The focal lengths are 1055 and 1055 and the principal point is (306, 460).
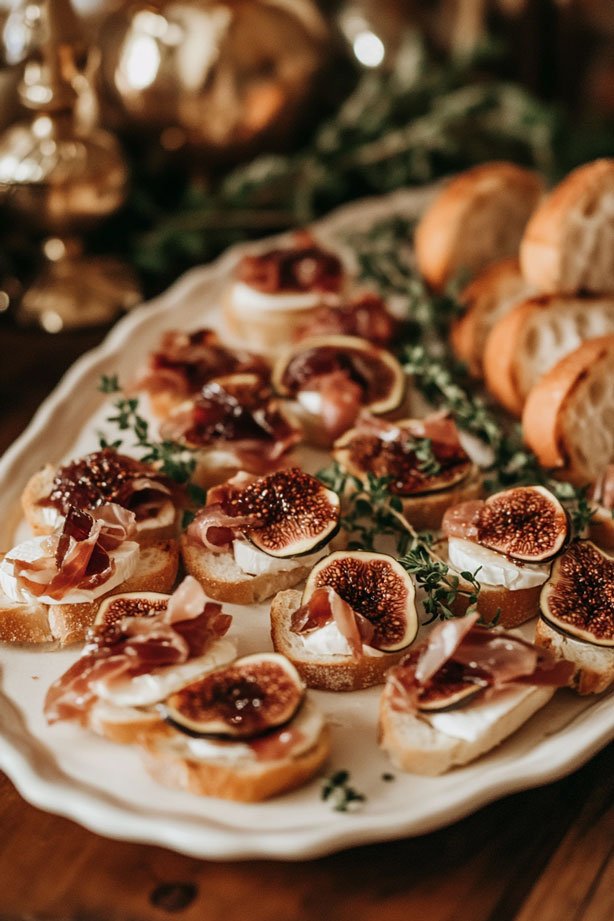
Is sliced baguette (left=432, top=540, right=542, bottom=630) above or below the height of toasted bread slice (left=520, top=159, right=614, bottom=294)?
below

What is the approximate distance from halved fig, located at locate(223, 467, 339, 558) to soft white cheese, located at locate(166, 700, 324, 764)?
19.4 inches

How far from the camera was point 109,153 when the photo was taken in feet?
12.5

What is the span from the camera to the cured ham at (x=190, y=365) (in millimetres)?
3123

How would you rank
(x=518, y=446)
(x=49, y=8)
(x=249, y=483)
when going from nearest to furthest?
(x=249, y=483), (x=518, y=446), (x=49, y=8)

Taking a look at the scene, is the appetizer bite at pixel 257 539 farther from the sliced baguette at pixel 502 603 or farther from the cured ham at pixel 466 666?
the cured ham at pixel 466 666

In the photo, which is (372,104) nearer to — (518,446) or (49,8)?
Answer: (49,8)

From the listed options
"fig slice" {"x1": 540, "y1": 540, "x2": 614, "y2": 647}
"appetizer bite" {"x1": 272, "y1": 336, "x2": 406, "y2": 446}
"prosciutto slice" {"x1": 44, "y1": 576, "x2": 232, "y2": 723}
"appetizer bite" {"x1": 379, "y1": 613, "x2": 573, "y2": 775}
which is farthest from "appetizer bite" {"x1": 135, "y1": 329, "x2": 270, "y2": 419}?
"appetizer bite" {"x1": 379, "y1": 613, "x2": 573, "y2": 775}

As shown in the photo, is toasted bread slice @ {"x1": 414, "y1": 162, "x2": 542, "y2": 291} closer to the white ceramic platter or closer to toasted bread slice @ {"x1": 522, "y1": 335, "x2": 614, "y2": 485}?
toasted bread slice @ {"x1": 522, "y1": 335, "x2": 614, "y2": 485}

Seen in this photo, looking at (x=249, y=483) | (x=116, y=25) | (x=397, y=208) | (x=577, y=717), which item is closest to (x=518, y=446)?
(x=249, y=483)

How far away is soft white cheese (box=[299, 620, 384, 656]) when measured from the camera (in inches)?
82.7

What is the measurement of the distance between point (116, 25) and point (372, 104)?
1128 millimetres

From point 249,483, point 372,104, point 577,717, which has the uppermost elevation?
point 372,104

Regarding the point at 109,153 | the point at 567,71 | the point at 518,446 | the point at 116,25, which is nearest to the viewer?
the point at 518,446

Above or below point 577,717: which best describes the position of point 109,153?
above
